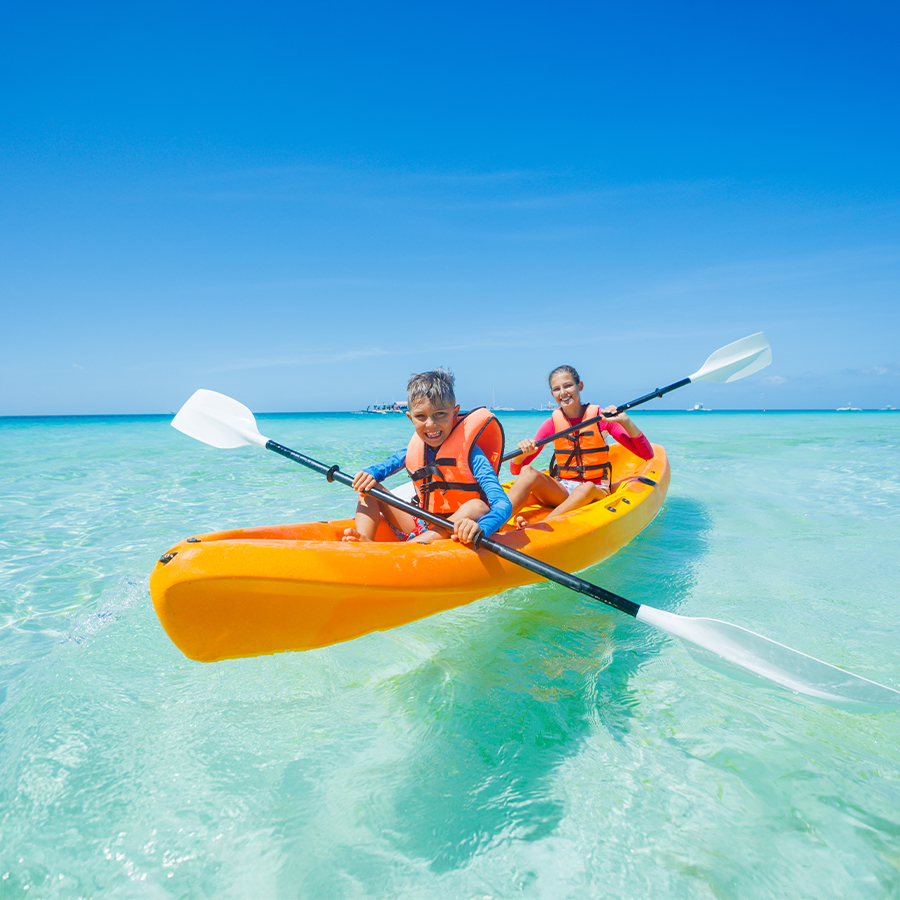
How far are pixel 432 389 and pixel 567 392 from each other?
2267 mm

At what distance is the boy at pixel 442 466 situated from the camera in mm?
2871

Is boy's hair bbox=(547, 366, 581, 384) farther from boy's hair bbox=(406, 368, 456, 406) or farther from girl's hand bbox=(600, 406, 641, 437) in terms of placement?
boy's hair bbox=(406, 368, 456, 406)

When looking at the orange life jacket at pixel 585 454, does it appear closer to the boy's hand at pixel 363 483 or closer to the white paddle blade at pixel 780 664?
the boy's hand at pixel 363 483

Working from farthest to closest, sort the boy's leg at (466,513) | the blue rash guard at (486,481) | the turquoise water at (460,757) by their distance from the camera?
the boy's leg at (466,513) < the blue rash guard at (486,481) < the turquoise water at (460,757)

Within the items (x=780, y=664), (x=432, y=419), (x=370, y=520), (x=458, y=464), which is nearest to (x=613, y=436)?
(x=458, y=464)

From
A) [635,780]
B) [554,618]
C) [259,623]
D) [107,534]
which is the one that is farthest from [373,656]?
[107,534]

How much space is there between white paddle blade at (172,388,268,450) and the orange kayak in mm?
1514

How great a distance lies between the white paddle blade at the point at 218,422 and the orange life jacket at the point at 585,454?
2581mm

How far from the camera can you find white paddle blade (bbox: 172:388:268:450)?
13.0ft

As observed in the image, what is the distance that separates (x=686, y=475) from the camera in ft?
30.8

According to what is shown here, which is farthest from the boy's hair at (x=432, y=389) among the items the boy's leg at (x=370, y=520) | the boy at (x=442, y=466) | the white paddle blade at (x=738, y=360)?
the white paddle blade at (x=738, y=360)

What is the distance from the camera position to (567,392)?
190 inches

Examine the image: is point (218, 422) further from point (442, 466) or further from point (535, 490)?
point (535, 490)

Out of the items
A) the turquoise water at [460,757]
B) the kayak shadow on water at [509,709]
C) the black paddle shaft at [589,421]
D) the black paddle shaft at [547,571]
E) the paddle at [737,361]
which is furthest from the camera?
the paddle at [737,361]
